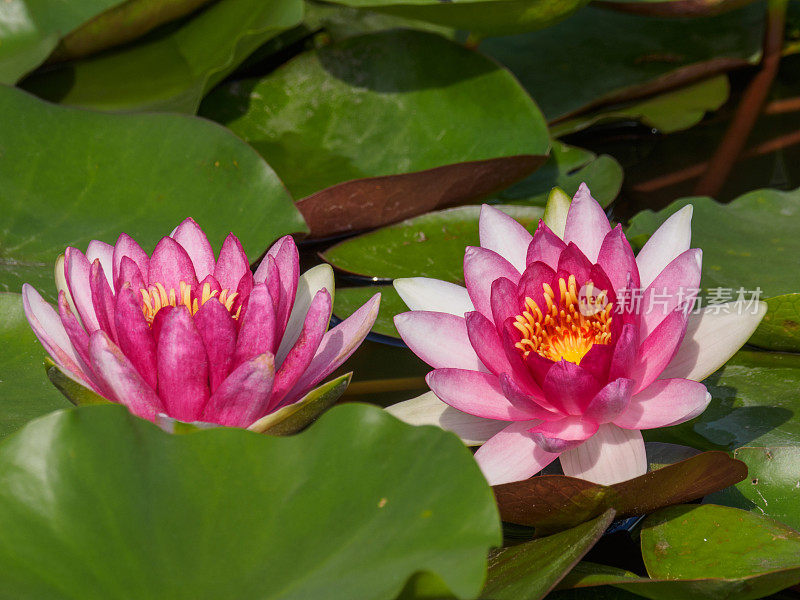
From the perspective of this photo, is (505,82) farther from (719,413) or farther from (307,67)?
(719,413)

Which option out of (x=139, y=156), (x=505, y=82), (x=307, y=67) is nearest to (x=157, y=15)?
(x=307, y=67)

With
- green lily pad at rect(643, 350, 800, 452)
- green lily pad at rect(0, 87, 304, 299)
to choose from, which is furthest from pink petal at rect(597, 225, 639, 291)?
green lily pad at rect(0, 87, 304, 299)

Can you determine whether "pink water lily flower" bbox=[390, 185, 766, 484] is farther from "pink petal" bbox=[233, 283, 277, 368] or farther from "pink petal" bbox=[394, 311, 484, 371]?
"pink petal" bbox=[233, 283, 277, 368]

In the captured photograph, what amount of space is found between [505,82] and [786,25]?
55.6 inches

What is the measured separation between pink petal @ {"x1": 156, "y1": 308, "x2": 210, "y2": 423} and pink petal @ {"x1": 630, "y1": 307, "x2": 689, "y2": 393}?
649mm

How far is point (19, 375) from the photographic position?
60.1 inches

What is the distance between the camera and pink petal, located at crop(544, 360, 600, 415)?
1.16 meters

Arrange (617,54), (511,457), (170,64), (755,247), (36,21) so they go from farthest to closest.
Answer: (617,54), (170,64), (36,21), (755,247), (511,457)

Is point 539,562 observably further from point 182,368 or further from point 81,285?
point 81,285

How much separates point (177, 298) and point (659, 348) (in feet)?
2.51

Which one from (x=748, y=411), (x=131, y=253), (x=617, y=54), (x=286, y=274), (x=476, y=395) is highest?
(x=131, y=253)

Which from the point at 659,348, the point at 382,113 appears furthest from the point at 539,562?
the point at 382,113

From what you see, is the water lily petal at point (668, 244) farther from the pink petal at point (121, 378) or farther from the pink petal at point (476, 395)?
the pink petal at point (121, 378)

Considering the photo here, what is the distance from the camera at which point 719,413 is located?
1.52 m
